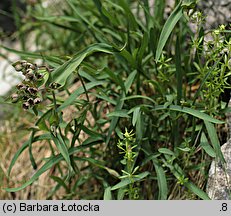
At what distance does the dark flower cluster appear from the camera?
5.01 ft

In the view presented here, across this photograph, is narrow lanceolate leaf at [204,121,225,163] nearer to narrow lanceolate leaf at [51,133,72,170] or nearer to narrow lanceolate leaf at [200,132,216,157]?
narrow lanceolate leaf at [200,132,216,157]

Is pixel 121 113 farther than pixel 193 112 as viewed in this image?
Yes

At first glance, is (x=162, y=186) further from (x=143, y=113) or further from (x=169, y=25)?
(x=169, y=25)

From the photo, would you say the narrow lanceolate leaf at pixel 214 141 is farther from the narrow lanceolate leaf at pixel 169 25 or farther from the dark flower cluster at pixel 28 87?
the dark flower cluster at pixel 28 87

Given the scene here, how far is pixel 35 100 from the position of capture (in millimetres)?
1525

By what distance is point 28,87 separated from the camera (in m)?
1.53

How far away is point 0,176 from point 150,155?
0.79m

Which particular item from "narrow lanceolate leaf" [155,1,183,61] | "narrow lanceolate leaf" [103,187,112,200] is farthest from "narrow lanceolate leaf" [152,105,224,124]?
"narrow lanceolate leaf" [103,187,112,200]

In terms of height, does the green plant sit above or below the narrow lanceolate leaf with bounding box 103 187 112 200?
above

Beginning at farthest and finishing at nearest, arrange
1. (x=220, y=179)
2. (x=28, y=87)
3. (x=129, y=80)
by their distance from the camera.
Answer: (x=129, y=80) → (x=220, y=179) → (x=28, y=87)

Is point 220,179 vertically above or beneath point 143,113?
beneath

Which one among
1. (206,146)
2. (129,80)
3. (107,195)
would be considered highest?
(129,80)

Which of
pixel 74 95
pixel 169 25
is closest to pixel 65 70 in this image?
pixel 74 95
